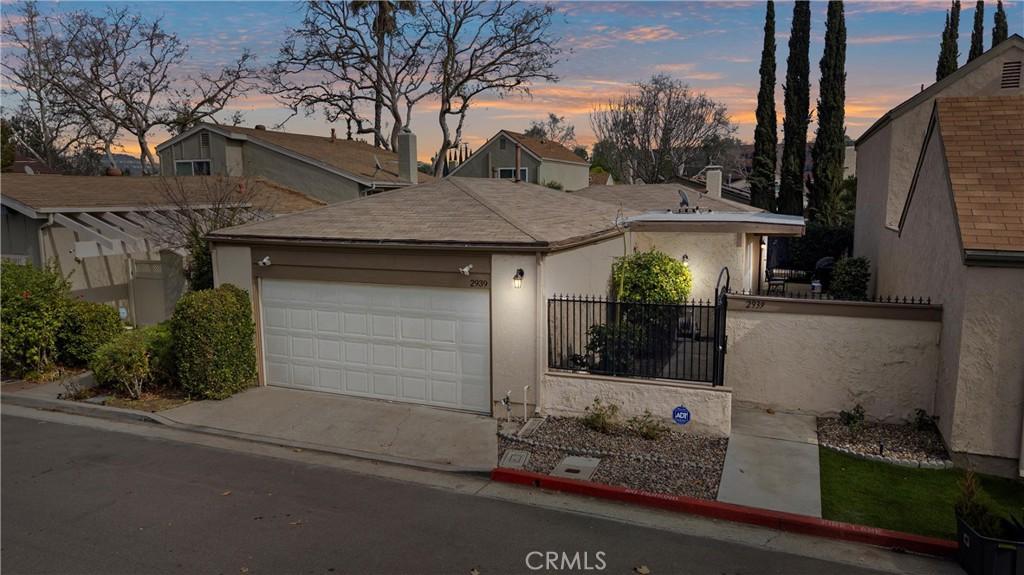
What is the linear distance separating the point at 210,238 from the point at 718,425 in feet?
33.0

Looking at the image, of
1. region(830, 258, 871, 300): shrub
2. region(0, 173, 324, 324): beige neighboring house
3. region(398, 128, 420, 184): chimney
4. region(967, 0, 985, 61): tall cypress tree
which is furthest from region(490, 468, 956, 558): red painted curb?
region(967, 0, 985, 61): tall cypress tree

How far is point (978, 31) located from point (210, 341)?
4743 centimetres

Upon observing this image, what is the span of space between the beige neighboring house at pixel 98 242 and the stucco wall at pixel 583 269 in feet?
36.4

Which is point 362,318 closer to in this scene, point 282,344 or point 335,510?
point 282,344

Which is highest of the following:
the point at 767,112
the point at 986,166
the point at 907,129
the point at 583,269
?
the point at 767,112

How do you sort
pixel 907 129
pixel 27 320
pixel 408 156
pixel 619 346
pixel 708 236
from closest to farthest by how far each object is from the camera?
pixel 619 346 < pixel 27 320 < pixel 708 236 < pixel 907 129 < pixel 408 156

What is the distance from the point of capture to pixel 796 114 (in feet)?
122

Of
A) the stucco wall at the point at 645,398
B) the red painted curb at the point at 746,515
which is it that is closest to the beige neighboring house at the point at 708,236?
the stucco wall at the point at 645,398

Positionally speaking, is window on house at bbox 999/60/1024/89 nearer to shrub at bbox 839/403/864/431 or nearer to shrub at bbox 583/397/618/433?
shrub at bbox 839/403/864/431

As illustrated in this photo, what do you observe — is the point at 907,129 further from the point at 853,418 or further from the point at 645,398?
the point at 645,398

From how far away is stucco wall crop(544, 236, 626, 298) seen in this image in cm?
1142

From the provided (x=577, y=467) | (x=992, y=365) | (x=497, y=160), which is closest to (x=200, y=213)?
(x=577, y=467)

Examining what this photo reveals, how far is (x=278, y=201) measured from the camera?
2327 cm

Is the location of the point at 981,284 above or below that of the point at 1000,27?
below
